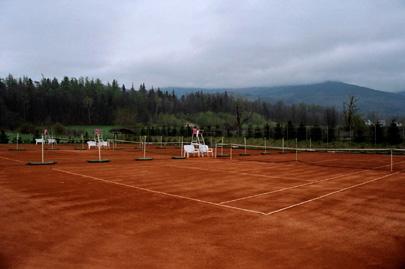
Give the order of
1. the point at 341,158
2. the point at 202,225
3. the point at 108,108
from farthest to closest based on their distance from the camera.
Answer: the point at 108,108
the point at 341,158
the point at 202,225

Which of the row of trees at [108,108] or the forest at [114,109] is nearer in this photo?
the forest at [114,109]

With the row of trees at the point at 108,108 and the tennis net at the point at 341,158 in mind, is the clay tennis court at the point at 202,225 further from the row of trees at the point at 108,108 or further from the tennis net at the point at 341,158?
the row of trees at the point at 108,108

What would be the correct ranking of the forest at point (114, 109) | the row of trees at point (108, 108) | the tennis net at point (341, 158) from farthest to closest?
the row of trees at point (108, 108), the forest at point (114, 109), the tennis net at point (341, 158)

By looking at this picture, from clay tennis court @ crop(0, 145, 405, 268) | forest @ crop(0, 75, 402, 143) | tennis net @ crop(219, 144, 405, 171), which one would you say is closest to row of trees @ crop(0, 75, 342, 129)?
forest @ crop(0, 75, 402, 143)

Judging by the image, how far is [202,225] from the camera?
6.23 metres

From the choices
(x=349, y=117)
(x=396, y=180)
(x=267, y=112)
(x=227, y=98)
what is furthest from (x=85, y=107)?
(x=396, y=180)

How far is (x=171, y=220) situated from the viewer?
21.5 feet

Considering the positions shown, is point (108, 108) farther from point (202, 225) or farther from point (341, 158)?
point (202, 225)

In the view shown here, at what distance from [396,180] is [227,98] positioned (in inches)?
3565

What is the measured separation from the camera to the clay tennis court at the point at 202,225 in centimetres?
465

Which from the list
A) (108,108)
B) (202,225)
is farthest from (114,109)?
(202,225)

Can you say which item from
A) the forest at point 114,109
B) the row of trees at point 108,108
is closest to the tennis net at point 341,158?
the forest at point 114,109

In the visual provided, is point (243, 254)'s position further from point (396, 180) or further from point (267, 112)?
point (267, 112)

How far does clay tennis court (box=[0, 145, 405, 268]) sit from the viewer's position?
4648 mm
